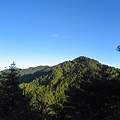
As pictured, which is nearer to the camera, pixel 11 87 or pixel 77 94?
pixel 11 87

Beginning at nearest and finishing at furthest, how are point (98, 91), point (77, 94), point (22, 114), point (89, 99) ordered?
1. point (22, 114)
2. point (98, 91)
3. point (89, 99)
4. point (77, 94)

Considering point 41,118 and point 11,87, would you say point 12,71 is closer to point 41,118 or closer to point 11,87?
point 11,87

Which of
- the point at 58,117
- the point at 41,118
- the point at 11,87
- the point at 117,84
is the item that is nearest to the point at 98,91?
the point at 117,84

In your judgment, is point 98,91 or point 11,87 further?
point 98,91

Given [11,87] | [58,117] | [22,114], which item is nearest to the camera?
[22,114]

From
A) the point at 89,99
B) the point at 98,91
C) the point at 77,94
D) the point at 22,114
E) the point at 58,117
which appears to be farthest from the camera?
the point at 58,117

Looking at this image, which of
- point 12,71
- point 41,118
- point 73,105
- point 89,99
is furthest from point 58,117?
point 41,118

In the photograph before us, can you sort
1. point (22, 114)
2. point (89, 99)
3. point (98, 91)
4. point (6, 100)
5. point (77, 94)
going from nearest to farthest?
point (22, 114) → point (6, 100) → point (98, 91) → point (89, 99) → point (77, 94)

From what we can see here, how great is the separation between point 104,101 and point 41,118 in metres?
14.6

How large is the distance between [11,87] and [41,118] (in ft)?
33.1

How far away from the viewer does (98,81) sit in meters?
23.7

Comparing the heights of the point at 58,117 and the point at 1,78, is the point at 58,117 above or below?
below

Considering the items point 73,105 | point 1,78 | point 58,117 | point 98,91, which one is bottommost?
point 58,117

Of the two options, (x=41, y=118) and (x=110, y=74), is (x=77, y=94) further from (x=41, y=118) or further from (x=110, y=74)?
(x=41, y=118)
